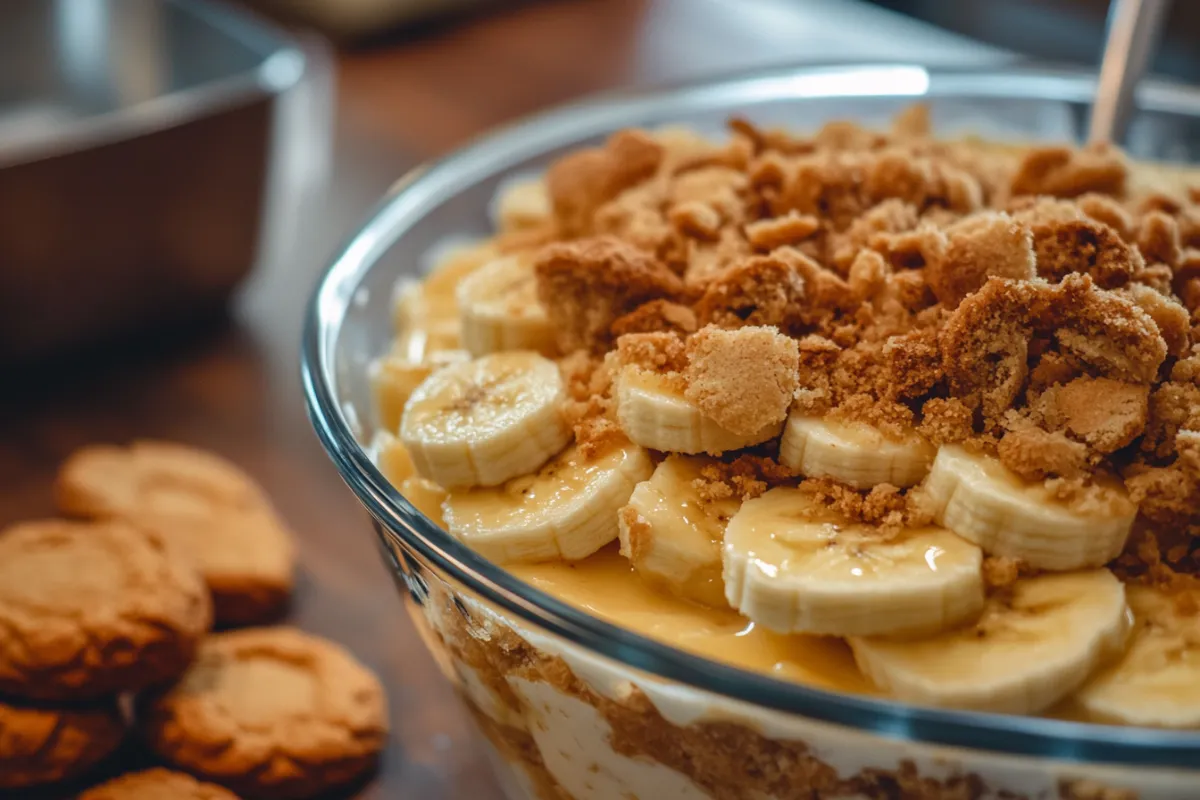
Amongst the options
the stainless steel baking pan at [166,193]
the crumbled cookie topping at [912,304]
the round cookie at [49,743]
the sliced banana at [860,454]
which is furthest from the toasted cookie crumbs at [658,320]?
the stainless steel baking pan at [166,193]

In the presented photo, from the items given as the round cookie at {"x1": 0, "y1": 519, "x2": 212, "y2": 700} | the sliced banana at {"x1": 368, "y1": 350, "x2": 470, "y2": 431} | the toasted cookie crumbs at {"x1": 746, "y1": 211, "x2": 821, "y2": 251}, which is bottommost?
the round cookie at {"x1": 0, "y1": 519, "x2": 212, "y2": 700}

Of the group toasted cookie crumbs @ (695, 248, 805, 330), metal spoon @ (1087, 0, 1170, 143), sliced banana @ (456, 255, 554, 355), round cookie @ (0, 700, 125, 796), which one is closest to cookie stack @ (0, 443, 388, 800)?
round cookie @ (0, 700, 125, 796)

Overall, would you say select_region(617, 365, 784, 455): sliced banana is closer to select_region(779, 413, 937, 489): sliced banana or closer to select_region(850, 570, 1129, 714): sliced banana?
select_region(779, 413, 937, 489): sliced banana

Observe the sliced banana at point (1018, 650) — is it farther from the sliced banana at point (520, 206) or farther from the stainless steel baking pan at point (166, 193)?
the stainless steel baking pan at point (166, 193)

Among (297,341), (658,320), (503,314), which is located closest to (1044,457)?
(658,320)

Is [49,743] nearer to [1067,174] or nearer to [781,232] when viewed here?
[781,232]

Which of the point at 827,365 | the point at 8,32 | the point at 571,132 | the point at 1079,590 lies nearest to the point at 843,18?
the point at 571,132
